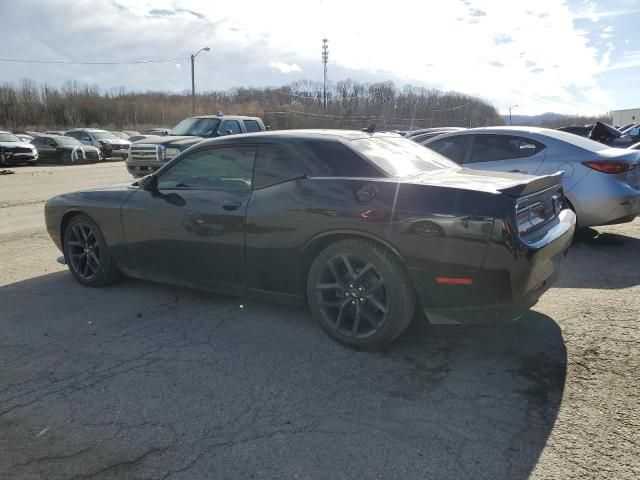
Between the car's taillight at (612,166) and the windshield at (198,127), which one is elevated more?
the windshield at (198,127)

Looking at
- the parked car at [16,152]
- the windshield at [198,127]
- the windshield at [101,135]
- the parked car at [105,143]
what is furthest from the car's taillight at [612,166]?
the windshield at [101,135]

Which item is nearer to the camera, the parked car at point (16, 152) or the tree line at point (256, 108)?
the parked car at point (16, 152)

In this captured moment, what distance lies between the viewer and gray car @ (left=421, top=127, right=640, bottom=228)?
600cm

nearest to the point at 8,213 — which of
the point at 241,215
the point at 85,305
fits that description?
the point at 85,305

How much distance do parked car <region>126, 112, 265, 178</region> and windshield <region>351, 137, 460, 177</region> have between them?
8234mm

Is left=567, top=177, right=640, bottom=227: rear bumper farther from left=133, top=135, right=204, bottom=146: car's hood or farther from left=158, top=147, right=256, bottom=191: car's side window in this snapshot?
left=133, top=135, right=204, bottom=146: car's hood

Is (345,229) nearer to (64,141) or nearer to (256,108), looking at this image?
(64,141)

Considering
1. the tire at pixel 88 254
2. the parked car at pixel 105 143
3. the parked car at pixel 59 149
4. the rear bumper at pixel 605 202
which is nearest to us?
the tire at pixel 88 254

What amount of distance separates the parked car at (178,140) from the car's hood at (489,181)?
8959 millimetres

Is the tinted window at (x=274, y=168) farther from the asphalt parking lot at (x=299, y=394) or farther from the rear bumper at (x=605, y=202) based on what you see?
the rear bumper at (x=605, y=202)

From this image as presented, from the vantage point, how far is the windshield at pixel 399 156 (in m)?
3.78

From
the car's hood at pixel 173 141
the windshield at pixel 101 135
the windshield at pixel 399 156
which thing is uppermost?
the windshield at pixel 101 135

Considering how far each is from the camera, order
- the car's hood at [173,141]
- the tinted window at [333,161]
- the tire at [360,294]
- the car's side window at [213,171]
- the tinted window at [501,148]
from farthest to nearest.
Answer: the car's hood at [173,141], the tinted window at [501,148], the car's side window at [213,171], the tinted window at [333,161], the tire at [360,294]

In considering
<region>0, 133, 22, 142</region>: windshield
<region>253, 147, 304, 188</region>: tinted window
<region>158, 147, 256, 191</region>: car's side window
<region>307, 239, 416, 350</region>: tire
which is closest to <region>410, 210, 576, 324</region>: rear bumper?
<region>307, 239, 416, 350</region>: tire
